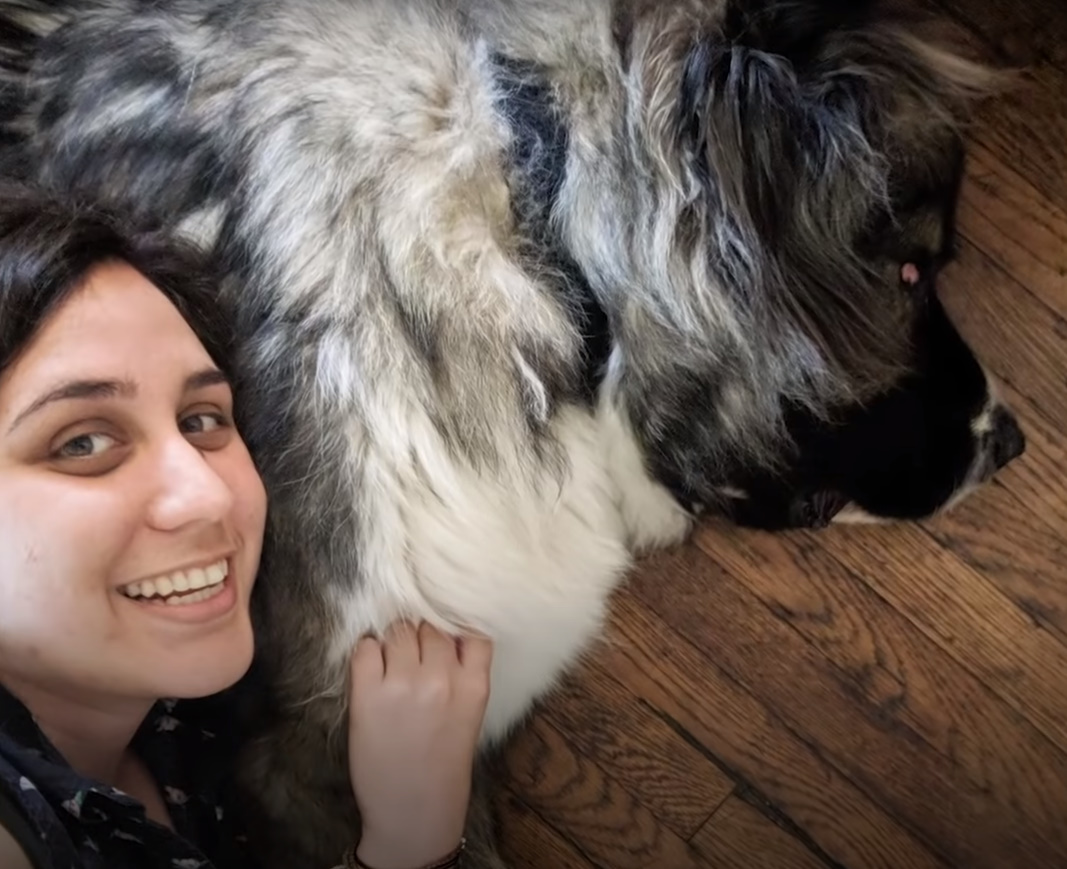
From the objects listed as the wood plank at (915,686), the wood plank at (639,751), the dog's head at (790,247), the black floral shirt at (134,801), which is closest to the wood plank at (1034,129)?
the dog's head at (790,247)

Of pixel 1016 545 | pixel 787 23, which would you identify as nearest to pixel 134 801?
pixel 787 23

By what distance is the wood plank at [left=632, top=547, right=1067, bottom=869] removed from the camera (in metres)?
1.37

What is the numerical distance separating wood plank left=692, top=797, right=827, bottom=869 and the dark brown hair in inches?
33.7

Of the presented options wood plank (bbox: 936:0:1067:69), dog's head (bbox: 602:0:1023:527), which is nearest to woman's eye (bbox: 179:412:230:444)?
dog's head (bbox: 602:0:1023:527)

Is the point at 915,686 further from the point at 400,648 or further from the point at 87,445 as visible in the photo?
the point at 87,445

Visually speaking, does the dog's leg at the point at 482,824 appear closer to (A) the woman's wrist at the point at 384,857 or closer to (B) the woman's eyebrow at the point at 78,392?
(A) the woman's wrist at the point at 384,857

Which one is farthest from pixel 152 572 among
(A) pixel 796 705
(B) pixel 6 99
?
(A) pixel 796 705

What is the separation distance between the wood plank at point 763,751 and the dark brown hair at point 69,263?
0.66 metres

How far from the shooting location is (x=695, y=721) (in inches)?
54.4

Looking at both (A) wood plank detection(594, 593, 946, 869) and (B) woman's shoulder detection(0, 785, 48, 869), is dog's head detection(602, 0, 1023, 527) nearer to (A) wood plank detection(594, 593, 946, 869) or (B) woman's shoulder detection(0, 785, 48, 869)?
Result: (A) wood plank detection(594, 593, 946, 869)

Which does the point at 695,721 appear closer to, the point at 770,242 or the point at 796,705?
the point at 796,705

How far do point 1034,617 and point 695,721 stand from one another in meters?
0.45

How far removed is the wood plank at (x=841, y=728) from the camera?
1.37 metres

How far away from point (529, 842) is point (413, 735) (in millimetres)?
335
